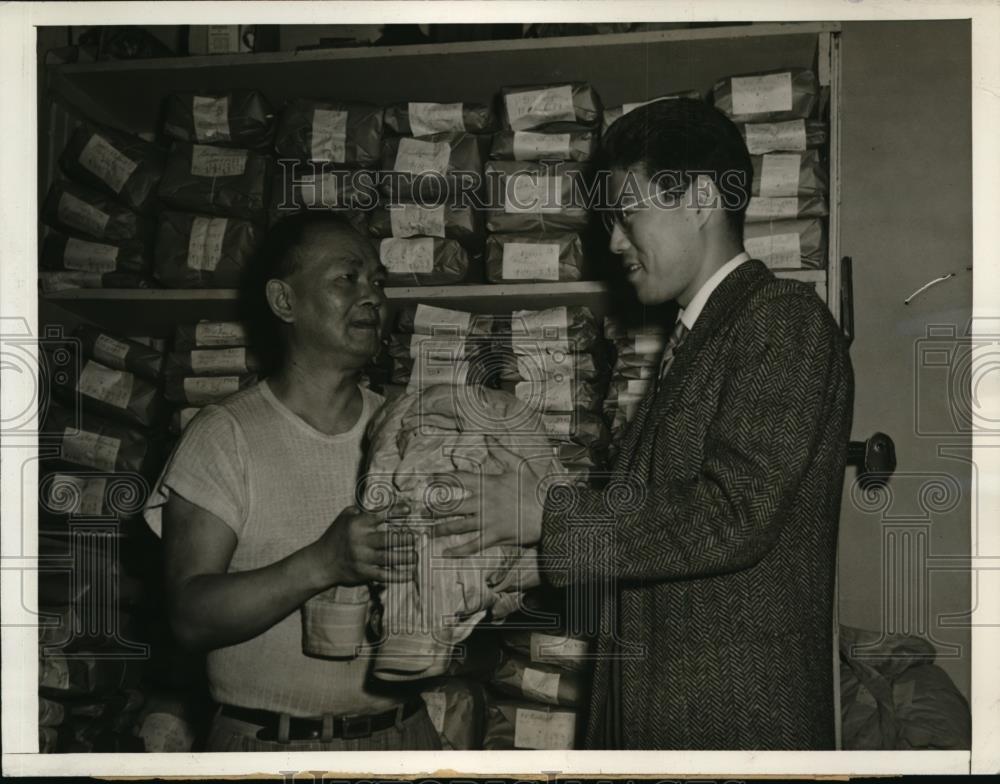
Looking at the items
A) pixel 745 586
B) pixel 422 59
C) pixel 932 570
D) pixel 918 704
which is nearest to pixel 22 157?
pixel 422 59

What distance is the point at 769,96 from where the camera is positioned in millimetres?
1836

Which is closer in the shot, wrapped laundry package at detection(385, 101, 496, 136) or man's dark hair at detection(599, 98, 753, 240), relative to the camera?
man's dark hair at detection(599, 98, 753, 240)

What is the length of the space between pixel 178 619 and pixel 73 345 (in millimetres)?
836

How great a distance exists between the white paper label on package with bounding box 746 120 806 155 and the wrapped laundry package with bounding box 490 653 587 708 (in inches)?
44.2

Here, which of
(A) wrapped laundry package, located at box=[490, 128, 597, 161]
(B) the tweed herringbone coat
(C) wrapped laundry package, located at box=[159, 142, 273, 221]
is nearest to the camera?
(B) the tweed herringbone coat

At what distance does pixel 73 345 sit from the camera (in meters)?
2.07

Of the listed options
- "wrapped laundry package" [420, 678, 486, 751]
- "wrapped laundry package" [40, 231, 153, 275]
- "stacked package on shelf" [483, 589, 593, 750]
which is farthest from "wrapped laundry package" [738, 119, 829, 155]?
"wrapped laundry package" [40, 231, 153, 275]

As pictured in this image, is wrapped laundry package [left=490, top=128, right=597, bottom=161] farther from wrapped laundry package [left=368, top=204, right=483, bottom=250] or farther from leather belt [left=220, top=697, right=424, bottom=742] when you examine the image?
leather belt [left=220, top=697, right=424, bottom=742]

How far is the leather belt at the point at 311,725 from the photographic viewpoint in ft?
4.87

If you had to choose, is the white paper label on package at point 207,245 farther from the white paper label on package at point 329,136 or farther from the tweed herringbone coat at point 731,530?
the tweed herringbone coat at point 731,530

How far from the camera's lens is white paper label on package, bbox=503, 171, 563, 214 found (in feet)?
6.37

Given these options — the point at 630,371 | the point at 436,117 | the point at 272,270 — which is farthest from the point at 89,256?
the point at 630,371

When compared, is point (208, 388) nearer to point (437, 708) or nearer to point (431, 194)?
point (431, 194)

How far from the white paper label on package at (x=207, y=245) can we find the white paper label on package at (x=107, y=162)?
0.23m
